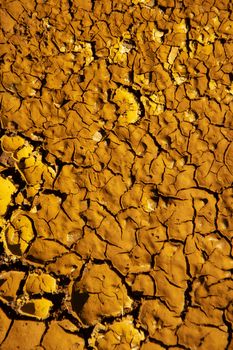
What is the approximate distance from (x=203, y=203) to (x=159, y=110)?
78cm

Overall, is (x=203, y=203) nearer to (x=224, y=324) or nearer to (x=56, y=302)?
(x=224, y=324)

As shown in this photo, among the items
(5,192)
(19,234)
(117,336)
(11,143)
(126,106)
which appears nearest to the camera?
(117,336)

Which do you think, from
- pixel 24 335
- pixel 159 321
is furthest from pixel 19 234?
pixel 159 321

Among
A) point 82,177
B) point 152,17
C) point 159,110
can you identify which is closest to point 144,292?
point 82,177

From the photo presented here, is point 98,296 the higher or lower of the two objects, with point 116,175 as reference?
lower

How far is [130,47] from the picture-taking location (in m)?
2.96

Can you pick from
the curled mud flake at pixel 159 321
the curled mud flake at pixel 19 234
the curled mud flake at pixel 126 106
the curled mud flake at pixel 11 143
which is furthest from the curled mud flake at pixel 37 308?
the curled mud flake at pixel 126 106

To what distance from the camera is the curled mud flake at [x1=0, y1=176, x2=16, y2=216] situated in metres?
2.53

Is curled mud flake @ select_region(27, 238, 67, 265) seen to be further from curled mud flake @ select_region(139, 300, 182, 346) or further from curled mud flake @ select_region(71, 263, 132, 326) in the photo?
curled mud flake @ select_region(139, 300, 182, 346)

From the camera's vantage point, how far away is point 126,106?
2.82 metres

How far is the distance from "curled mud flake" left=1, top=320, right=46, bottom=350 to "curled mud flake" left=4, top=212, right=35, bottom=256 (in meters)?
0.44

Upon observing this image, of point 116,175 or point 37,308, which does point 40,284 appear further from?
point 116,175

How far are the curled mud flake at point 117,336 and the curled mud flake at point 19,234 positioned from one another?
0.70 metres

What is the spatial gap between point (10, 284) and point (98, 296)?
57cm
